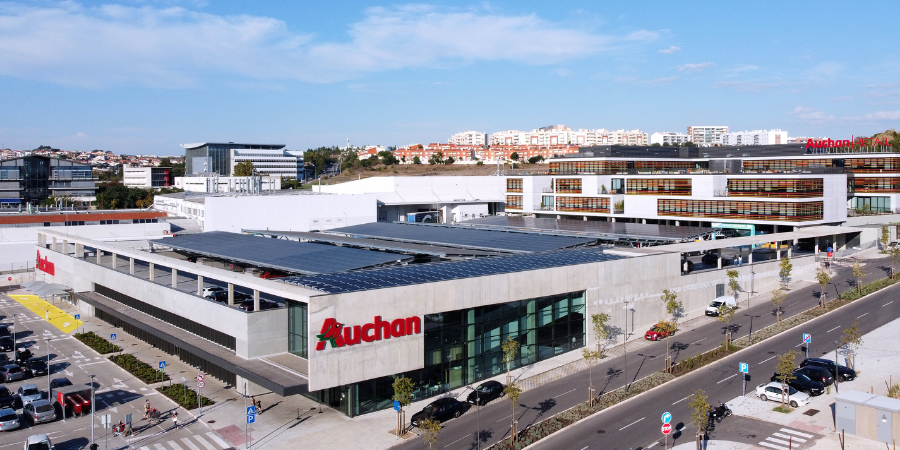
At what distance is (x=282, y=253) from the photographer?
59375mm

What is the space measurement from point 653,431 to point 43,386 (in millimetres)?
39547

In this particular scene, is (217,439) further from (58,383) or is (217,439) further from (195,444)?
(58,383)

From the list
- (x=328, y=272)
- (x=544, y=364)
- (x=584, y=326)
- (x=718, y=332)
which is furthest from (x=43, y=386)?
(x=718, y=332)

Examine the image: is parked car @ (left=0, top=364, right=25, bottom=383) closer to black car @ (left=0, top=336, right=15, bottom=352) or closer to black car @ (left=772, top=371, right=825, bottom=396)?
black car @ (left=0, top=336, right=15, bottom=352)

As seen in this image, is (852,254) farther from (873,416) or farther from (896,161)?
(873,416)

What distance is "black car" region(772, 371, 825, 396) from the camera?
133 feet

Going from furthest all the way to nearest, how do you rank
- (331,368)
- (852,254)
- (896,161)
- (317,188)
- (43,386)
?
(317,188) → (896,161) → (852,254) → (43,386) → (331,368)

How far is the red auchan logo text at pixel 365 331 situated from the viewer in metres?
37.4

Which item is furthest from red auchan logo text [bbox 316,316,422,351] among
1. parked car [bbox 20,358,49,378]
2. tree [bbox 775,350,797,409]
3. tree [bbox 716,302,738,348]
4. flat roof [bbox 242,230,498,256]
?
parked car [bbox 20,358,49,378]

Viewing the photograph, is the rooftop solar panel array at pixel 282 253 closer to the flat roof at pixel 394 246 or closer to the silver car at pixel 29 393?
the flat roof at pixel 394 246

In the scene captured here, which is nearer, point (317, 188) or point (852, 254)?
point (852, 254)

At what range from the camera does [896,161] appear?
317 ft

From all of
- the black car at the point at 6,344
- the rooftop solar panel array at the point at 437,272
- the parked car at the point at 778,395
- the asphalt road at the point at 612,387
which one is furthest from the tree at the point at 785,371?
the black car at the point at 6,344

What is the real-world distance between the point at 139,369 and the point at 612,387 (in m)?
32.4
